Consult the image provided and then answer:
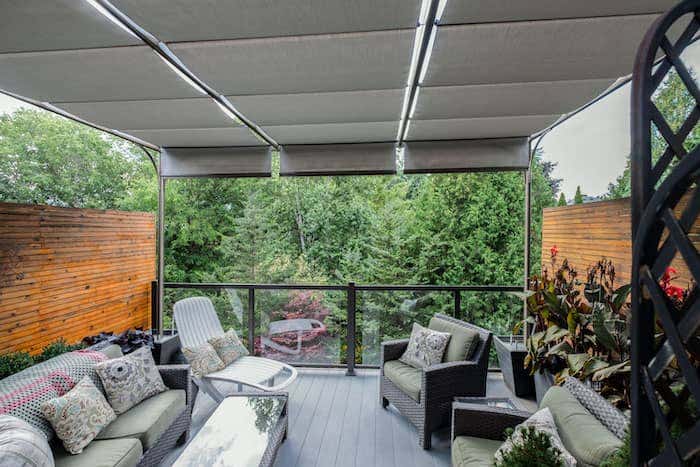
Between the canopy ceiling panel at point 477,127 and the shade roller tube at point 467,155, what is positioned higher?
the canopy ceiling panel at point 477,127

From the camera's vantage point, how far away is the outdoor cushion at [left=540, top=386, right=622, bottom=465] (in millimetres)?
1656

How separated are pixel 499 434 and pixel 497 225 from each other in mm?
6291

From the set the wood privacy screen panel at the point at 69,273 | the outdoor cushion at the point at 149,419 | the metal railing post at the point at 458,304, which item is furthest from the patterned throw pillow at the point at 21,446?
the metal railing post at the point at 458,304

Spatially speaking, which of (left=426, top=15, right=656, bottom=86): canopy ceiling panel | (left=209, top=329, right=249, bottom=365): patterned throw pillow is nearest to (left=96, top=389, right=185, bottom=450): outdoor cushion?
(left=209, top=329, right=249, bottom=365): patterned throw pillow

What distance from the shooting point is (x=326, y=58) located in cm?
210

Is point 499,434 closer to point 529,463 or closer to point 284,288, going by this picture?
point 529,463

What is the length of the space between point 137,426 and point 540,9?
10.8 feet

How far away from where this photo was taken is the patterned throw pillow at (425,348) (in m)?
3.34

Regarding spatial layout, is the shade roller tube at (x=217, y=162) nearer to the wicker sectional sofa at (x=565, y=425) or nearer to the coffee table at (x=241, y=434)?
the coffee table at (x=241, y=434)

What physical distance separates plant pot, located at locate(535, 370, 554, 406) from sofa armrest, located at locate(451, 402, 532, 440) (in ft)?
4.03

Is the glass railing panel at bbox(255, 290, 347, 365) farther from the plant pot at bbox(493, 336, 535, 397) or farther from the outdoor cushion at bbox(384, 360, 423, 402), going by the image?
the plant pot at bbox(493, 336, 535, 397)

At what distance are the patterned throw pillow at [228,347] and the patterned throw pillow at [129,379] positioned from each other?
0.81 m

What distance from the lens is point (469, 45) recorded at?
77.7 inches

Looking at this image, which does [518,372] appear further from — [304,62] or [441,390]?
[304,62]
